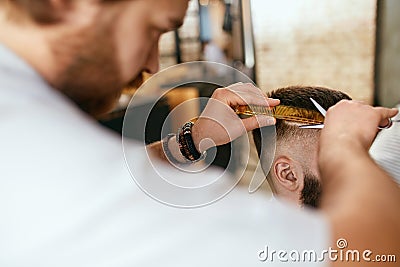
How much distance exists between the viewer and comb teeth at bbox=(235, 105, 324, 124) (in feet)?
2.21

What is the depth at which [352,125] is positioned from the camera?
20.7 inches

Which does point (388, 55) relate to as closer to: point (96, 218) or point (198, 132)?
point (198, 132)

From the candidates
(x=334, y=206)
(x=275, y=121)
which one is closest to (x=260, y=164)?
(x=275, y=121)

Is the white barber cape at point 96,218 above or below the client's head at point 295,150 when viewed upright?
above

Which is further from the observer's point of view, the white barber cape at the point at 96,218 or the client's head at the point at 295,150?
the client's head at the point at 295,150

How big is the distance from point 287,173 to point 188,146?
226 mm

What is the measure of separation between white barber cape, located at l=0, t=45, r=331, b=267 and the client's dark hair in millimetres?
324

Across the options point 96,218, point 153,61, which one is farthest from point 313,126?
point 96,218

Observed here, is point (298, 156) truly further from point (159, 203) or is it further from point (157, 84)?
point (159, 203)

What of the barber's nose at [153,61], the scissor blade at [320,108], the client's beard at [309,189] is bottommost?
the client's beard at [309,189]

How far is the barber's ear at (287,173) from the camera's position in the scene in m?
0.80

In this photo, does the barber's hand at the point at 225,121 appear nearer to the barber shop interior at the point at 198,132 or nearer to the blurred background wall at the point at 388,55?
the barber shop interior at the point at 198,132

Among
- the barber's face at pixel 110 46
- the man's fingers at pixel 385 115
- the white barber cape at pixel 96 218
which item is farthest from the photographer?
the man's fingers at pixel 385 115

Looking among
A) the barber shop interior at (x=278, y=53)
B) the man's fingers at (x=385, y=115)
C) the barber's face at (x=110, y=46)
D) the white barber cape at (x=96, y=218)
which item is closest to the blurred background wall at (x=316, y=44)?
the barber shop interior at (x=278, y=53)
